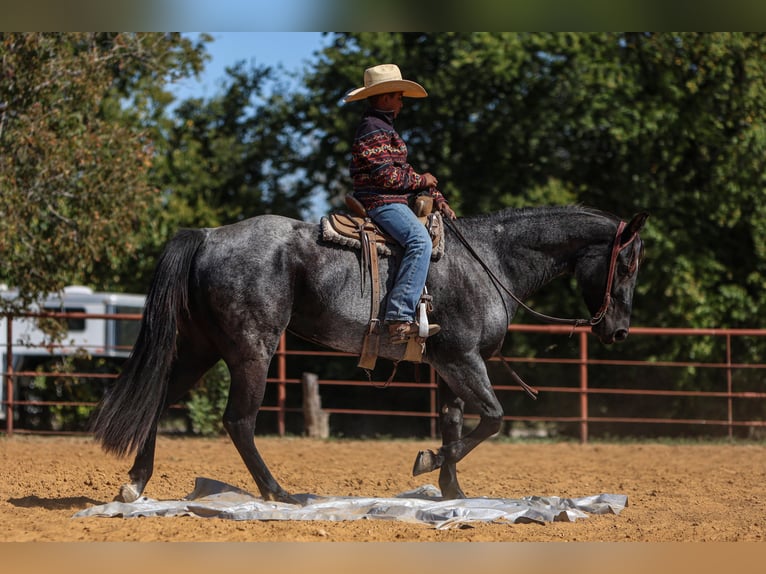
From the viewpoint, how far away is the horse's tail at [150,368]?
220 inches

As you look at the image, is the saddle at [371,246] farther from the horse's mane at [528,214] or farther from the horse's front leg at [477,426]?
the horse's mane at [528,214]

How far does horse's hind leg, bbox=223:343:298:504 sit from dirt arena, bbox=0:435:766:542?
54 centimetres

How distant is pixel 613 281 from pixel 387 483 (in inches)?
96.2

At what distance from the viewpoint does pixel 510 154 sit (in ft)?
48.3

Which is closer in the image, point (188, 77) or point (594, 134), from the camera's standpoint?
point (188, 77)

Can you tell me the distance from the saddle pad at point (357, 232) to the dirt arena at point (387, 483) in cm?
163

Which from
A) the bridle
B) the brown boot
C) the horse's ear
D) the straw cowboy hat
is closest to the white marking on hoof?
the brown boot

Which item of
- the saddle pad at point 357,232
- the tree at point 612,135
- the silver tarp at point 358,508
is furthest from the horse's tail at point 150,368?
the tree at point 612,135

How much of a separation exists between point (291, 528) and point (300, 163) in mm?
11608

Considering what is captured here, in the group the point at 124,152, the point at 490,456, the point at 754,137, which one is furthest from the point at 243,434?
the point at 754,137

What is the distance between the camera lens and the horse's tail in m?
5.59

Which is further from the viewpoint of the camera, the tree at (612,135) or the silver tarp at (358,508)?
the tree at (612,135)

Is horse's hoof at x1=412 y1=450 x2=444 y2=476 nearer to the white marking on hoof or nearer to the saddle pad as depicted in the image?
the saddle pad

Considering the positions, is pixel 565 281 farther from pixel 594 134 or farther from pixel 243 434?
pixel 243 434
